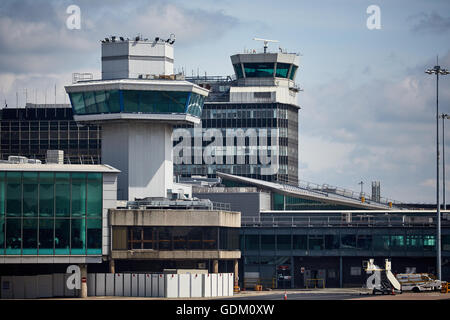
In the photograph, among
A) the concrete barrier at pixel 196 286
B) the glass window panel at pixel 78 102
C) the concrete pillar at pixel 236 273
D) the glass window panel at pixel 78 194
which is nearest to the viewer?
the concrete barrier at pixel 196 286

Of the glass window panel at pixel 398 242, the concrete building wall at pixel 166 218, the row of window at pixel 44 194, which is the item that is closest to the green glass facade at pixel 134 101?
the concrete building wall at pixel 166 218

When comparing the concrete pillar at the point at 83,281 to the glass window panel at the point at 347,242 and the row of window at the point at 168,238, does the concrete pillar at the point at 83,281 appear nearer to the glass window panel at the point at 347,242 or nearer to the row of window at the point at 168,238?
the row of window at the point at 168,238

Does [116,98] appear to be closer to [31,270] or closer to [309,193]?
[31,270]

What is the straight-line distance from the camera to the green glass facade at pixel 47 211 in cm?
13038

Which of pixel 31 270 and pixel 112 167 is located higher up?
pixel 112 167

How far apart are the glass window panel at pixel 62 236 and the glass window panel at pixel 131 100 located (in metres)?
17.1

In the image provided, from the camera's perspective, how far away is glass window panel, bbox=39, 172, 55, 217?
13075 centimetres

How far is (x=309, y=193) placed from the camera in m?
190

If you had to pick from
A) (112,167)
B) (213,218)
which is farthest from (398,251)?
(112,167)

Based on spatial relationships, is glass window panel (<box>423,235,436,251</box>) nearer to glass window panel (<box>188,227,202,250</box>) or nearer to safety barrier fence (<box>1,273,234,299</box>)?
safety barrier fence (<box>1,273,234,299</box>)

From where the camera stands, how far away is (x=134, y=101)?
141500 mm


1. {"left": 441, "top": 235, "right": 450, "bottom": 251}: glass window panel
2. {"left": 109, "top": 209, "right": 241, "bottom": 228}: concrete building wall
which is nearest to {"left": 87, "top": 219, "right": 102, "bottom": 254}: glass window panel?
{"left": 109, "top": 209, "right": 241, "bottom": 228}: concrete building wall

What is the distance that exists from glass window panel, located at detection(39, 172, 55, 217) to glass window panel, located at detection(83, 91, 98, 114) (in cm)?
1526

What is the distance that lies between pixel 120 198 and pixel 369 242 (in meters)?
33.2
